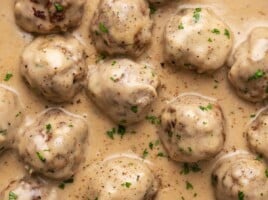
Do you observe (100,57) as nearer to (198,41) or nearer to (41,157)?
(198,41)

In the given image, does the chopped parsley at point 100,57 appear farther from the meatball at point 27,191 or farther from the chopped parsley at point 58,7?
the meatball at point 27,191

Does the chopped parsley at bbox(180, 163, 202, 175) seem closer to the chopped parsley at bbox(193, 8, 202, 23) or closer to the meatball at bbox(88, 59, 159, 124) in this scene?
the meatball at bbox(88, 59, 159, 124)

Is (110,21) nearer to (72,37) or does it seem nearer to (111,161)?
(72,37)

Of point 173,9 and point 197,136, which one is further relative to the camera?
point 173,9

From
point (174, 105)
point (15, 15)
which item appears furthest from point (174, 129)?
point (15, 15)

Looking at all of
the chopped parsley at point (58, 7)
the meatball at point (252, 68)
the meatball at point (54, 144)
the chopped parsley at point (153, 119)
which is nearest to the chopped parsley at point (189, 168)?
the chopped parsley at point (153, 119)
